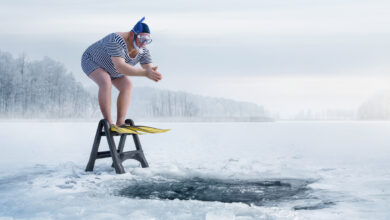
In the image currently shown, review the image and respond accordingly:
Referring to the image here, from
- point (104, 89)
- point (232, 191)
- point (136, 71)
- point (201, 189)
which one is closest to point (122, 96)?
point (104, 89)

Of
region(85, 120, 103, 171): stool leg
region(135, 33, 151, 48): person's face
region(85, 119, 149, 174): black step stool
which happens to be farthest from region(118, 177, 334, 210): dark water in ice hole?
region(135, 33, 151, 48): person's face

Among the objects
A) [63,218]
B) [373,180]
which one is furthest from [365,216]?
[63,218]

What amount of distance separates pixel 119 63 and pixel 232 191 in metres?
1.90

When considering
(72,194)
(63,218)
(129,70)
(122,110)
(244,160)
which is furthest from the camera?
(244,160)

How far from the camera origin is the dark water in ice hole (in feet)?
9.81

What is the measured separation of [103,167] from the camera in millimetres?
4719

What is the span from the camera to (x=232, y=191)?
334 cm

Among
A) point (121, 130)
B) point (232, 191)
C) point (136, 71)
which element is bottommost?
point (232, 191)

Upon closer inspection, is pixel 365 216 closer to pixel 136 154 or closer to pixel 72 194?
pixel 72 194

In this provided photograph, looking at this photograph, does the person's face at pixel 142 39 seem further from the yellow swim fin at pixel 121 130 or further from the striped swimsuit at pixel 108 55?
the yellow swim fin at pixel 121 130

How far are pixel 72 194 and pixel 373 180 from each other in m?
3.00

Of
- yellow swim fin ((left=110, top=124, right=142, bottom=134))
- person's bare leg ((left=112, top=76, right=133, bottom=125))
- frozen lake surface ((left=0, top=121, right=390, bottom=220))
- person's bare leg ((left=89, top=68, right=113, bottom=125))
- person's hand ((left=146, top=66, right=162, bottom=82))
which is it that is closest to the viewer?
frozen lake surface ((left=0, top=121, right=390, bottom=220))

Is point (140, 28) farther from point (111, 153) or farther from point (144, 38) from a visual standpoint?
point (111, 153)

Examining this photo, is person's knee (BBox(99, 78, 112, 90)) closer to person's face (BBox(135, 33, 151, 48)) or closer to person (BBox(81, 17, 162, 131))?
person (BBox(81, 17, 162, 131))
